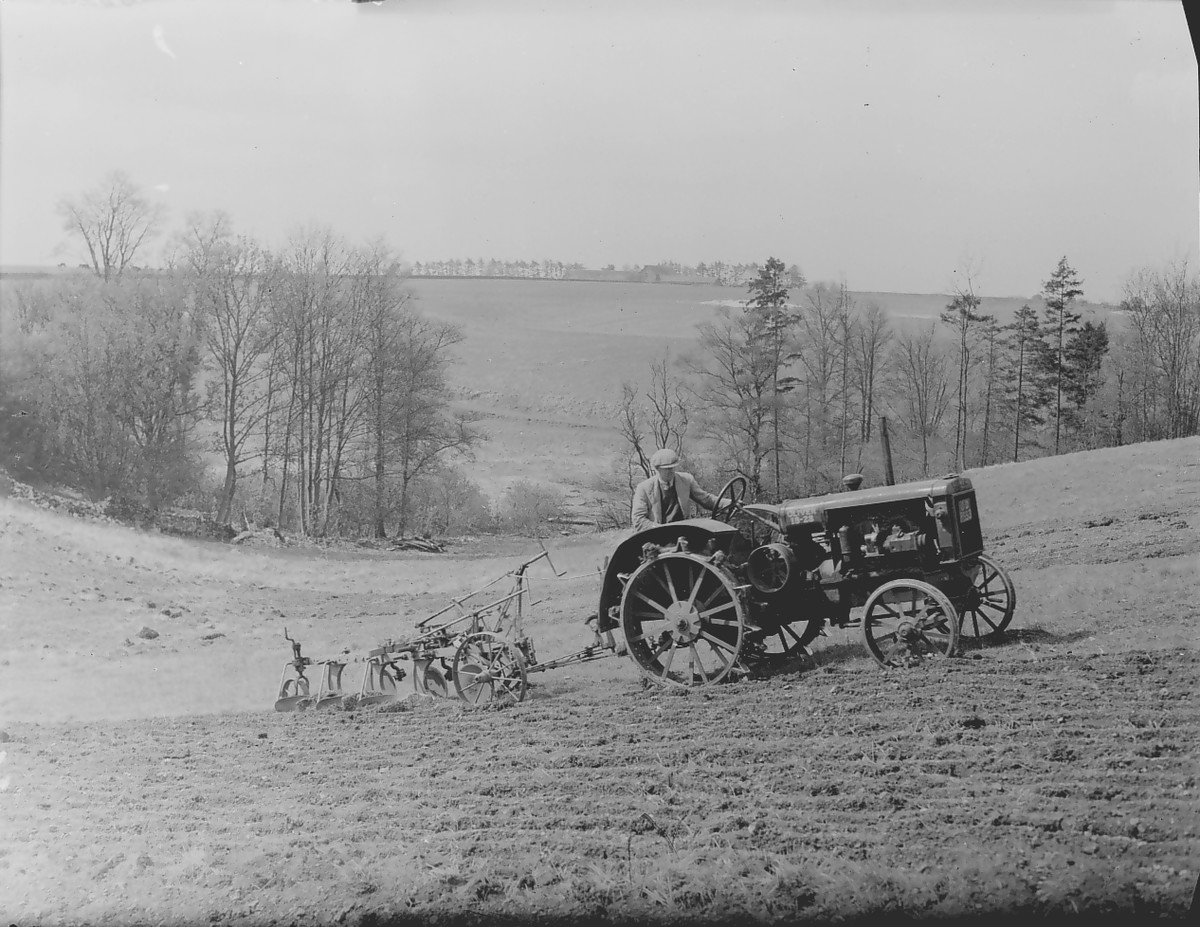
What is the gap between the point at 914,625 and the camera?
347 centimetres

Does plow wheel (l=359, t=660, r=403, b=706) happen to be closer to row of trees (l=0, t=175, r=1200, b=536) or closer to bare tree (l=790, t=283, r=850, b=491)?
row of trees (l=0, t=175, r=1200, b=536)

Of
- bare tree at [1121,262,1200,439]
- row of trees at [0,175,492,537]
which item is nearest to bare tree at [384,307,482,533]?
row of trees at [0,175,492,537]

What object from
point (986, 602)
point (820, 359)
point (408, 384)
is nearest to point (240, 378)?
point (408, 384)

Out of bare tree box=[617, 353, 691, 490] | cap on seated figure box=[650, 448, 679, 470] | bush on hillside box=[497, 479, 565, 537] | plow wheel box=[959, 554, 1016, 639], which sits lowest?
plow wheel box=[959, 554, 1016, 639]

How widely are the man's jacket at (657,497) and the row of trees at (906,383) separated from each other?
20 cm

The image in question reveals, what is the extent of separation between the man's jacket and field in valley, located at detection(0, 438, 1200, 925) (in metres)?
0.43

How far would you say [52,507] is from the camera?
3775 mm

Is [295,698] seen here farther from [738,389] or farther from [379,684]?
[738,389]

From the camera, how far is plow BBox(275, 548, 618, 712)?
369 cm

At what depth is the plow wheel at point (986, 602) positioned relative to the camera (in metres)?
3.57

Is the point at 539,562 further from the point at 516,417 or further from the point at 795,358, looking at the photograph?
the point at 795,358

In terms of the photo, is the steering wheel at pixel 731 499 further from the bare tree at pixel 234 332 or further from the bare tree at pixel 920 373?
the bare tree at pixel 234 332

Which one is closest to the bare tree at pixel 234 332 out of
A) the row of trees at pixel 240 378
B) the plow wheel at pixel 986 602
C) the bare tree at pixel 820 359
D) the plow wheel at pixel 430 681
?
the row of trees at pixel 240 378

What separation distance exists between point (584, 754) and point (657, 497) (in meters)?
1.14
